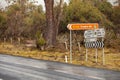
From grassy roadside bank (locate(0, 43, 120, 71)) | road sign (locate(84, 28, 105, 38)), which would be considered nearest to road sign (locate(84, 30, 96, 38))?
road sign (locate(84, 28, 105, 38))

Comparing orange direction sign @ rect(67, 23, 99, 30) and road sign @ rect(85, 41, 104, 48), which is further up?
orange direction sign @ rect(67, 23, 99, 30)

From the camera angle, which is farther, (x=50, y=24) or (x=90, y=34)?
(x=50, y=24)

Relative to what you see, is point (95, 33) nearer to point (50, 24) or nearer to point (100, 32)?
point (100, 32)

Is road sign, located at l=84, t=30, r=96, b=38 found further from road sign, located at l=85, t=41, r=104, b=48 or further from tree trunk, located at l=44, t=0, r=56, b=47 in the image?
tree trunk, located at l=44, t=0, r=56, b=47

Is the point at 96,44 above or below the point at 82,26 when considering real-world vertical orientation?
below

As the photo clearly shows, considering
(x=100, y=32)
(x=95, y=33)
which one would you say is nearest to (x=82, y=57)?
(x=95, y=33)

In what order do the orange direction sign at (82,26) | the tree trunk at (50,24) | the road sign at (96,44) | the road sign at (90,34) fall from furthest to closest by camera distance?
the tree trunk at (50,24)
the orange direction sign at (82,26)
the road sign at (90,34)
the road sign at (96,44)

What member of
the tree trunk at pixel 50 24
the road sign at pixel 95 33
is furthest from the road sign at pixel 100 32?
the tree trunk at pixel 50 24

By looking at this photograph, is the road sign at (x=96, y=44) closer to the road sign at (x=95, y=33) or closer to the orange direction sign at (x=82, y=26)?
the road sign at (x=95, y=33)

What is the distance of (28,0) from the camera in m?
58.4

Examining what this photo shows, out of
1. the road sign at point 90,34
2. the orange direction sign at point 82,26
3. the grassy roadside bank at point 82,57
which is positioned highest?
the orange direction sign at point 82,26

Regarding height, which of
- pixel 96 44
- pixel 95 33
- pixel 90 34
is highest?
pixel 95 33

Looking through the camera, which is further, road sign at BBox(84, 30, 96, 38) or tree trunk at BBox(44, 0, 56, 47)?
tree trunk at BBox(44, 0, 56, 47)

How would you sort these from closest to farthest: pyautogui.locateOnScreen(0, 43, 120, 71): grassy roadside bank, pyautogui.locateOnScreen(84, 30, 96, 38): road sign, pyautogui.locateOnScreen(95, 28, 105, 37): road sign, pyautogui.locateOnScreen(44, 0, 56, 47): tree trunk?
pyautogui.locateOnScreen(0, 43, 120, 71): grassy roadside bank < pyautogui.locateOnScreen(95, 28, 105, 37): road sign < pyautogui.locateOnScreen(84, 30, 96, 38): road sign < pyautogui.locateOnScreen(44, 0, 56, 47): tree trunk
